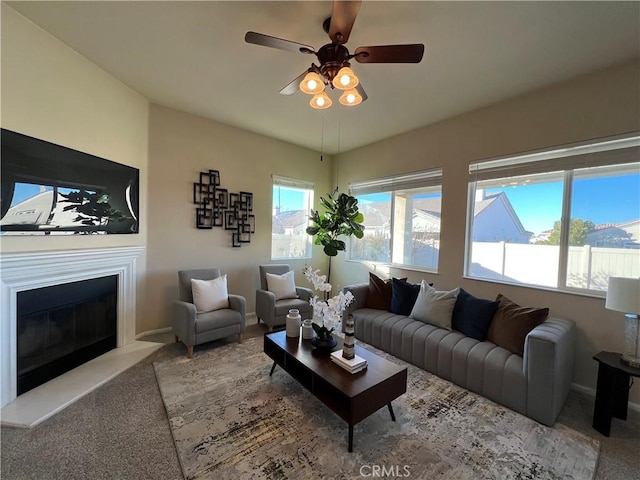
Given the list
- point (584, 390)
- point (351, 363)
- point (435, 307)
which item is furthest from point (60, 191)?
point (584, 390)

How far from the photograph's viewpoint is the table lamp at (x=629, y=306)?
1.90 meters

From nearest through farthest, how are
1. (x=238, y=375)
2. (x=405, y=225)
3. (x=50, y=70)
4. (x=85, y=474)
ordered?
(x=85, y=474) < (x=50, y=70) < (x=238, y=375) < (x=405, y=225)

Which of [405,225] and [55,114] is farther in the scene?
[405,225]

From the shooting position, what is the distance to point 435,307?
2.93 metres

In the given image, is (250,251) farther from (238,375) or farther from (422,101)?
(422,101)

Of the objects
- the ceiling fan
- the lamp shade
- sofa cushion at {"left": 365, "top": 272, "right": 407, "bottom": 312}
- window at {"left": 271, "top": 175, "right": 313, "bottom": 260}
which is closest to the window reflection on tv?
the ceiling fan

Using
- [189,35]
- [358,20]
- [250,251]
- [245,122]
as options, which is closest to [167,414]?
[250,251]

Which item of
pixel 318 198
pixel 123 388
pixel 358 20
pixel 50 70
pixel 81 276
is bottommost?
pixel 123 388

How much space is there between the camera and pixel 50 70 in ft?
7.32

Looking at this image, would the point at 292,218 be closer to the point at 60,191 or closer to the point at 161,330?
the point at 161,330

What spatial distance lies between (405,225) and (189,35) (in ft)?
11.3

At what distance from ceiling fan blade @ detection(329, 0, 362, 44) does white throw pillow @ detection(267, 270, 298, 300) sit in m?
2.99

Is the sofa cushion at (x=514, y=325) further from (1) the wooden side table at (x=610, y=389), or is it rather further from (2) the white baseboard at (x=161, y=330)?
(2) the white baseboard at (x=161, y=330)

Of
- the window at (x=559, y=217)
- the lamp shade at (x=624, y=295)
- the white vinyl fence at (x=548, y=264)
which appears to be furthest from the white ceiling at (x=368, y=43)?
the lamp shade at (x=624, y=295)
